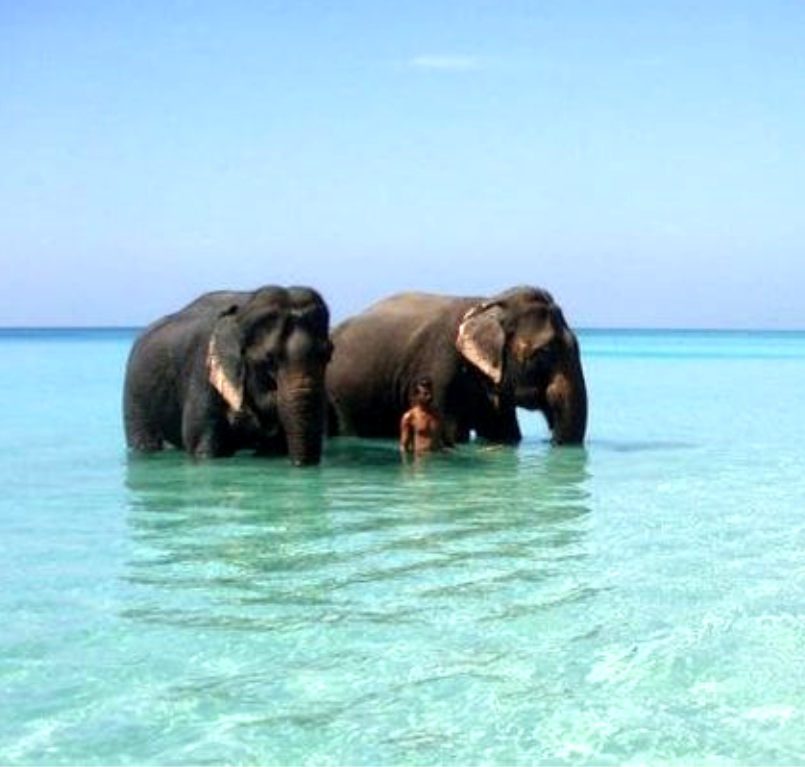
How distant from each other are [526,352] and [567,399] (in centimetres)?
67

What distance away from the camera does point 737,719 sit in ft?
19.9

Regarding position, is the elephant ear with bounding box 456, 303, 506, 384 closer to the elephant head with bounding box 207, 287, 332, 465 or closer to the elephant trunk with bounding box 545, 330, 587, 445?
the elephant trunk with bounding box 545, 330, 587, 445

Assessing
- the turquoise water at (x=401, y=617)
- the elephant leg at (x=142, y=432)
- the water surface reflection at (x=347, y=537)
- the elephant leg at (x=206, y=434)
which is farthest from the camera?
the elephant leg at (x=142, y=432)

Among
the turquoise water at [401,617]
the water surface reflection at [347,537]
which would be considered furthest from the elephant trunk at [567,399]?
the turquoise water at [401,617]

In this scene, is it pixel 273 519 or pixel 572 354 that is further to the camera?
pixel 572 354

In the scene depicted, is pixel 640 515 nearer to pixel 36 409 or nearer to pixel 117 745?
pixel 117 745

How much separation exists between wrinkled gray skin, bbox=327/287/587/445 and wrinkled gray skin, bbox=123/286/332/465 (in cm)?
253

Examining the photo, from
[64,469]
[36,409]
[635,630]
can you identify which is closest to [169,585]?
[635,630]

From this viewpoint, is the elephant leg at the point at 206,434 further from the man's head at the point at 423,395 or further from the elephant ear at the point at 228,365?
the man's head at the point at 423,395

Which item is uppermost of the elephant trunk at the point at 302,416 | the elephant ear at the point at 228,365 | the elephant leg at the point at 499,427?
the elephant ear at the point at 228,365

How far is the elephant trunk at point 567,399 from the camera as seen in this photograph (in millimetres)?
16938

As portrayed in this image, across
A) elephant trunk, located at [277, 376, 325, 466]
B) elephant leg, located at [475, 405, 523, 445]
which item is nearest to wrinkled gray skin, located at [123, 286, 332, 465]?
elephant trunk, located at [277, 376, 325, 466]

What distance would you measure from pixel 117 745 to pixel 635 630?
271 cm

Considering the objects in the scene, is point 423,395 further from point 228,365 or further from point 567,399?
point 228,365
